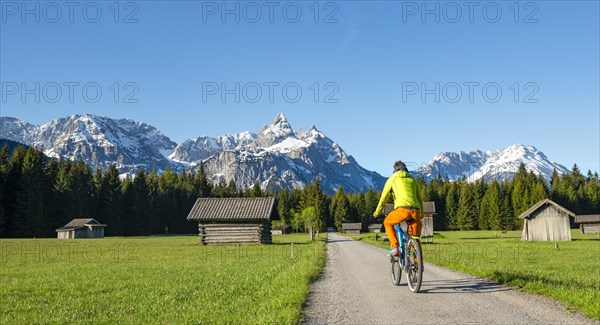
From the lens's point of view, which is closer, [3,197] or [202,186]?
[3,197]

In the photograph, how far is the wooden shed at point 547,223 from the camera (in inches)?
2307

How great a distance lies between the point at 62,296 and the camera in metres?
13.1

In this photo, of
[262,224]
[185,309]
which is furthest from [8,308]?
[262,224]

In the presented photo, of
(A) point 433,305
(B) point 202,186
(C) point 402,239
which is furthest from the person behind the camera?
(B) point 202,186

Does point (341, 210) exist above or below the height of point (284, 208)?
below

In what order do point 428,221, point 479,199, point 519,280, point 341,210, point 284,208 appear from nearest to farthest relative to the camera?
point 519,280 → point 428,221 → point 479,199 → point 341,210 → point 284,208

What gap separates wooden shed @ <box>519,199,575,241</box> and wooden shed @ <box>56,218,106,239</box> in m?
74.8

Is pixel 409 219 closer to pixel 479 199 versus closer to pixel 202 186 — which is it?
pixel 479 199

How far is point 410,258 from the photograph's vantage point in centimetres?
1037

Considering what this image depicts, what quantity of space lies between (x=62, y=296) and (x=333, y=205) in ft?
431

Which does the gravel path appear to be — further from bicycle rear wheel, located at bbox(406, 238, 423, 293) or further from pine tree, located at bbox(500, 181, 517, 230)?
pine tree, located at bbox(500, 181, 517, 230)

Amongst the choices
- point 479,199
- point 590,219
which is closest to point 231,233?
point 590,219

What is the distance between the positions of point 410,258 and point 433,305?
180cm

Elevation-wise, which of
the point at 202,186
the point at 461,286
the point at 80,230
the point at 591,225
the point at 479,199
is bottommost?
the point at 591,225
